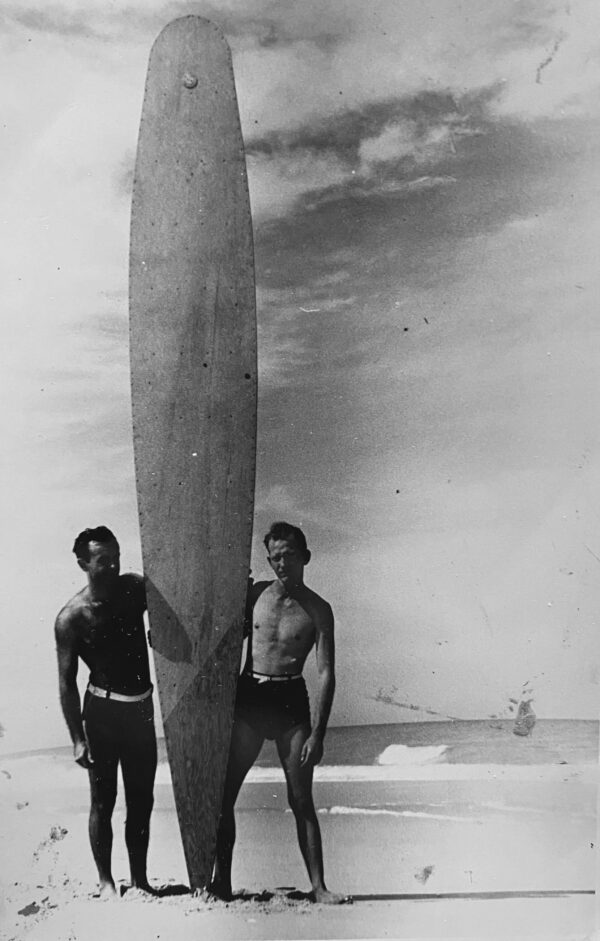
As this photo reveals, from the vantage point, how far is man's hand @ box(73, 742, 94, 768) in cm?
196

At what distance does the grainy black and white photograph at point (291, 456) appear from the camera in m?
1.92

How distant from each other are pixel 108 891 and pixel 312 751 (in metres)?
0.50

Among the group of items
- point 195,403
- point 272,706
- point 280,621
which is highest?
point 195,403

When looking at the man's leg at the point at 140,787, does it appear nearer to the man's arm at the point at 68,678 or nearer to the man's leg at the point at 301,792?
the man's arm at the point at 68,678

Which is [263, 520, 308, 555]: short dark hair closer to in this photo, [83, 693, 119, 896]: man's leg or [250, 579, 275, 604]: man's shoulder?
[250, 579, 275, 604]: man's shoulder

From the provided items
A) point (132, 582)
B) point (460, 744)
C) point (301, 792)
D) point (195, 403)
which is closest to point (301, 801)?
point (301, 792)

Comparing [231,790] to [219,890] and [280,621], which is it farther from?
[280,621]

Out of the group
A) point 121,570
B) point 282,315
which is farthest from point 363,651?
point 282,315

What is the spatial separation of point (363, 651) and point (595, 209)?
1006mm

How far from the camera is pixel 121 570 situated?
196cm

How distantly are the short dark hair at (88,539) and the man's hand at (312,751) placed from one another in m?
0.56

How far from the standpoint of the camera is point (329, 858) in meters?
1.98

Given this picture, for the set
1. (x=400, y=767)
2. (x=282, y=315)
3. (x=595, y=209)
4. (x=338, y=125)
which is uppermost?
(x=338, y=125)

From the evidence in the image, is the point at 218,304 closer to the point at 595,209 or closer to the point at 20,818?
the point at 595,209
